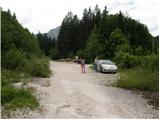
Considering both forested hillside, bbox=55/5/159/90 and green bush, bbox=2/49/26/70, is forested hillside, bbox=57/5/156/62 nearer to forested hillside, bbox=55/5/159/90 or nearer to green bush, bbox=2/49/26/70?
forested hillside, bbox=55/5/159/90

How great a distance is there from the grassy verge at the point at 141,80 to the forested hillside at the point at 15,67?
5.35m

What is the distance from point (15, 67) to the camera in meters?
24.7

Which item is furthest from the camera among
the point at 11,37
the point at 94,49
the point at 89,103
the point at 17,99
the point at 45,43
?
the point at 45,43

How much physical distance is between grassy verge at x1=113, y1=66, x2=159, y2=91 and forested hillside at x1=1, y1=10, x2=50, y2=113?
5347mm

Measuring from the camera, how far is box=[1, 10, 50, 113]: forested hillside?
14.4 metres

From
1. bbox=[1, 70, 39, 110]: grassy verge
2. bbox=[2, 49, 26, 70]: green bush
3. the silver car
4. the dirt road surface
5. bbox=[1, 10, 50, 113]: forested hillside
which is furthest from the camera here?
the silver car

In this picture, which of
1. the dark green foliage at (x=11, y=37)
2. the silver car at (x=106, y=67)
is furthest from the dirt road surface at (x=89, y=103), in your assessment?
the silver car at (x=106, y=67)

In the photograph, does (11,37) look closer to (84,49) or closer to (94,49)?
(94,49)

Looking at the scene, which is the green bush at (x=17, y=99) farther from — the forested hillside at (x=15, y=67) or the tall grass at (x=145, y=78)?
the tall grass at (x=145, y=78)

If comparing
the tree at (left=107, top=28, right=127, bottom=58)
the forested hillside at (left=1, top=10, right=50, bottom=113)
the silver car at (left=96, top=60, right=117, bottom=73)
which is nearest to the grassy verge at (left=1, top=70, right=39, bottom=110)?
the forested hillside at (left=1, top=10, right=50, bottom=113)

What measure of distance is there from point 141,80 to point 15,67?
886 centimetres

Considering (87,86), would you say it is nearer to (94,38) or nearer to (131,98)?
(131,98)

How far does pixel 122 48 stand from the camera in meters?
51.1

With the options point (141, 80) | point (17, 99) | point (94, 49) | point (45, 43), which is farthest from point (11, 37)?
point (45, 43)
